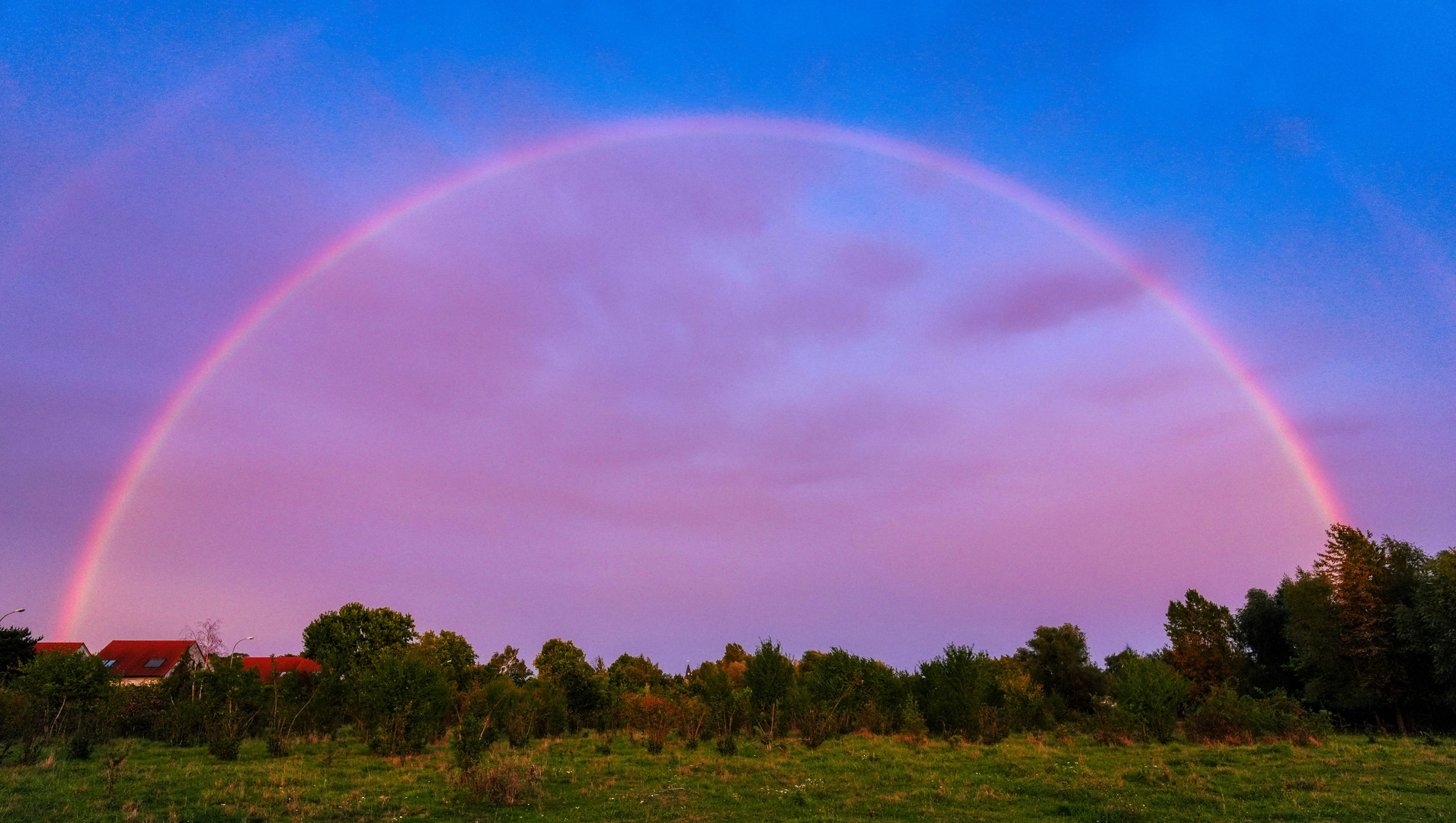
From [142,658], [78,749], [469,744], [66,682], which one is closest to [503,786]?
[469,744]

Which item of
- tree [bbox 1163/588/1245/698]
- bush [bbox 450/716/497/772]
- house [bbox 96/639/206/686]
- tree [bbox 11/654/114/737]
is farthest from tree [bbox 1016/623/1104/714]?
house [bbox 96/639/206/686]

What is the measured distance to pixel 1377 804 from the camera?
650 inches

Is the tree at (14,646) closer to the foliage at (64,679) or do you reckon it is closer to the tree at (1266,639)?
the foliage at (64,679)

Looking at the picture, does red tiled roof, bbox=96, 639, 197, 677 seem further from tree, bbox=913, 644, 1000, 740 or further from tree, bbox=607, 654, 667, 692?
tree, bbox=913, 644, 1000, 740

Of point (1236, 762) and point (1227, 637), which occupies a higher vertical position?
point (1227, 637)

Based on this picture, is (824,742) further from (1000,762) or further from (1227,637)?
(1227,637)

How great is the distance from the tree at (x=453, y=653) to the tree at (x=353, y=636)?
9.45ft

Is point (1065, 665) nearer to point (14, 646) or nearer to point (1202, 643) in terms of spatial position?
point (1202, 643)

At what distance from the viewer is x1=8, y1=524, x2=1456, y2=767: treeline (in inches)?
1371

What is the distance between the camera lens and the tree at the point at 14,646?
63344 millimetres

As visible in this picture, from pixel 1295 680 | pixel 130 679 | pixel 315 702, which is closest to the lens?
pixel 315 702

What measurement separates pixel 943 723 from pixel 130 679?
8945 cm

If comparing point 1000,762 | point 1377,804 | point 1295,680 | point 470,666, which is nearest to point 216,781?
point 1000,762

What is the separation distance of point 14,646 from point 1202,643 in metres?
113
